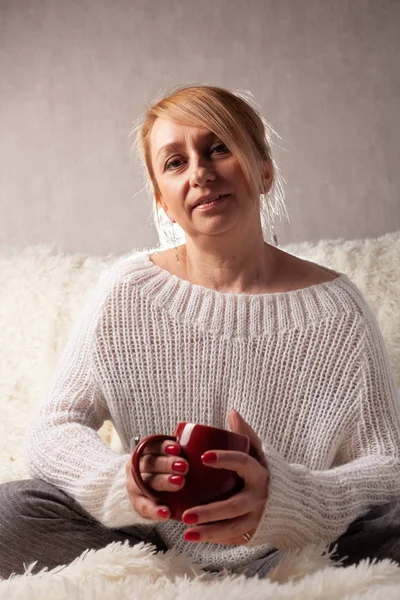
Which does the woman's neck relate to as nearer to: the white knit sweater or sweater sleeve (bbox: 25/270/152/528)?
the white knit sweater

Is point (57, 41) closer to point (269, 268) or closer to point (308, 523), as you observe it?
point (269, 268)

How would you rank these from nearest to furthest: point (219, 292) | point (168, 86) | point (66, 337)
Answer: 1. point (219, 292)
2. point (66, 337)
3. point (168, 86)

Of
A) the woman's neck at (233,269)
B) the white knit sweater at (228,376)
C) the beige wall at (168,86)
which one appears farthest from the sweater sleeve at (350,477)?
the beige wall at (168,86)

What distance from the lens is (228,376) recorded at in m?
1.53

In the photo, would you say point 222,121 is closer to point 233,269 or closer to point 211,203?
point 211,203

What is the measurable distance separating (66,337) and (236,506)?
1.01 meters

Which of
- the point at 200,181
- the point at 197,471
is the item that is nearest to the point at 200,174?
the point at 200,181

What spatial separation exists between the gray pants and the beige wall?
1224 mm

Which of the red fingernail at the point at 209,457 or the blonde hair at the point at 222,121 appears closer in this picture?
the red fingernail at the point at 209,457

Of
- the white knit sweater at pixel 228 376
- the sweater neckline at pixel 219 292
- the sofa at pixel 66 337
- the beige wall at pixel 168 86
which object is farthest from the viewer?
the beige wall at pixel 168 86

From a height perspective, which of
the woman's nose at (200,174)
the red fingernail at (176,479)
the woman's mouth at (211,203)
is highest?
the woman's nose at (200,174)

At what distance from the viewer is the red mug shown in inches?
42.8

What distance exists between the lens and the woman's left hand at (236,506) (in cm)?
109

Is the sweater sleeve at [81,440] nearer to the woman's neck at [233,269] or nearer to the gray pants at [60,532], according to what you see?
the gray pants at [60,532]
